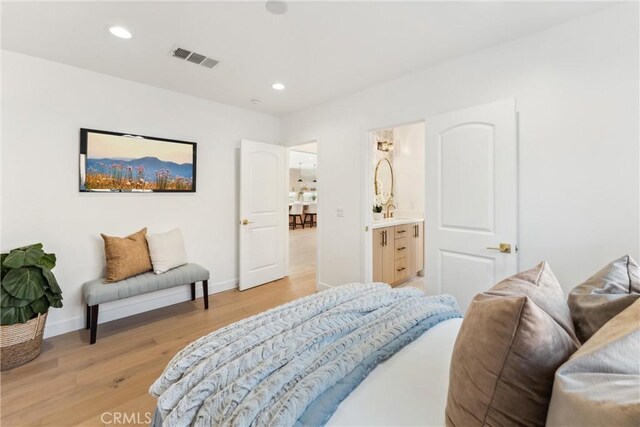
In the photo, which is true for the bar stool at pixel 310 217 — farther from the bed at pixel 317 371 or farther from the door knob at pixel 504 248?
the bed at pixel 317 371

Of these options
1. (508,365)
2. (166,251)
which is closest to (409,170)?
(166,251)

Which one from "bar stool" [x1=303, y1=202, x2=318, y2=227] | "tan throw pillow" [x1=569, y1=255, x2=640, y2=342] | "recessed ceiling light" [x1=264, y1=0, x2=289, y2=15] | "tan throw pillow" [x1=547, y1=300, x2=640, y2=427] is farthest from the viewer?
"bar stool" [x1=303, y1=202, x2=318, y2=227]

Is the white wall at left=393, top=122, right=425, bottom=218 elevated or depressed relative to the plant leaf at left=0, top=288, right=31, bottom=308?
elevated

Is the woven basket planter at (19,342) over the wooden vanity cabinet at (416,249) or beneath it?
beneath

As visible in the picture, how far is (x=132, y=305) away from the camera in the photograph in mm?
3150

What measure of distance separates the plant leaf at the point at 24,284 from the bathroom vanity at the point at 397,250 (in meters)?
3.13

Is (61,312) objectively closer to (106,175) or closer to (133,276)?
(133,276)

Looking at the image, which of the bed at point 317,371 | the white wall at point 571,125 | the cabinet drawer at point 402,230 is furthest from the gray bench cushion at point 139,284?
the white wall at point 571,125

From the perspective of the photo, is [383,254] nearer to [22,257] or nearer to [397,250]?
[397,250]

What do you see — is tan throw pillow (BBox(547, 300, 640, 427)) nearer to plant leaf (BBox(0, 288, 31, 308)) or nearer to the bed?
the bed

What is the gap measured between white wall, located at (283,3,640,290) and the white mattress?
1.49 m

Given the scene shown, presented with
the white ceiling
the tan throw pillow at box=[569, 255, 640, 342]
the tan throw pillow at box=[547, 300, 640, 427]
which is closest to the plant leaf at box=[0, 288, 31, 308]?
the white ceiling

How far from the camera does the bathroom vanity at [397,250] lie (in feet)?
11.8

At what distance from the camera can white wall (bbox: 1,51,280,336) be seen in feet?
8.19
